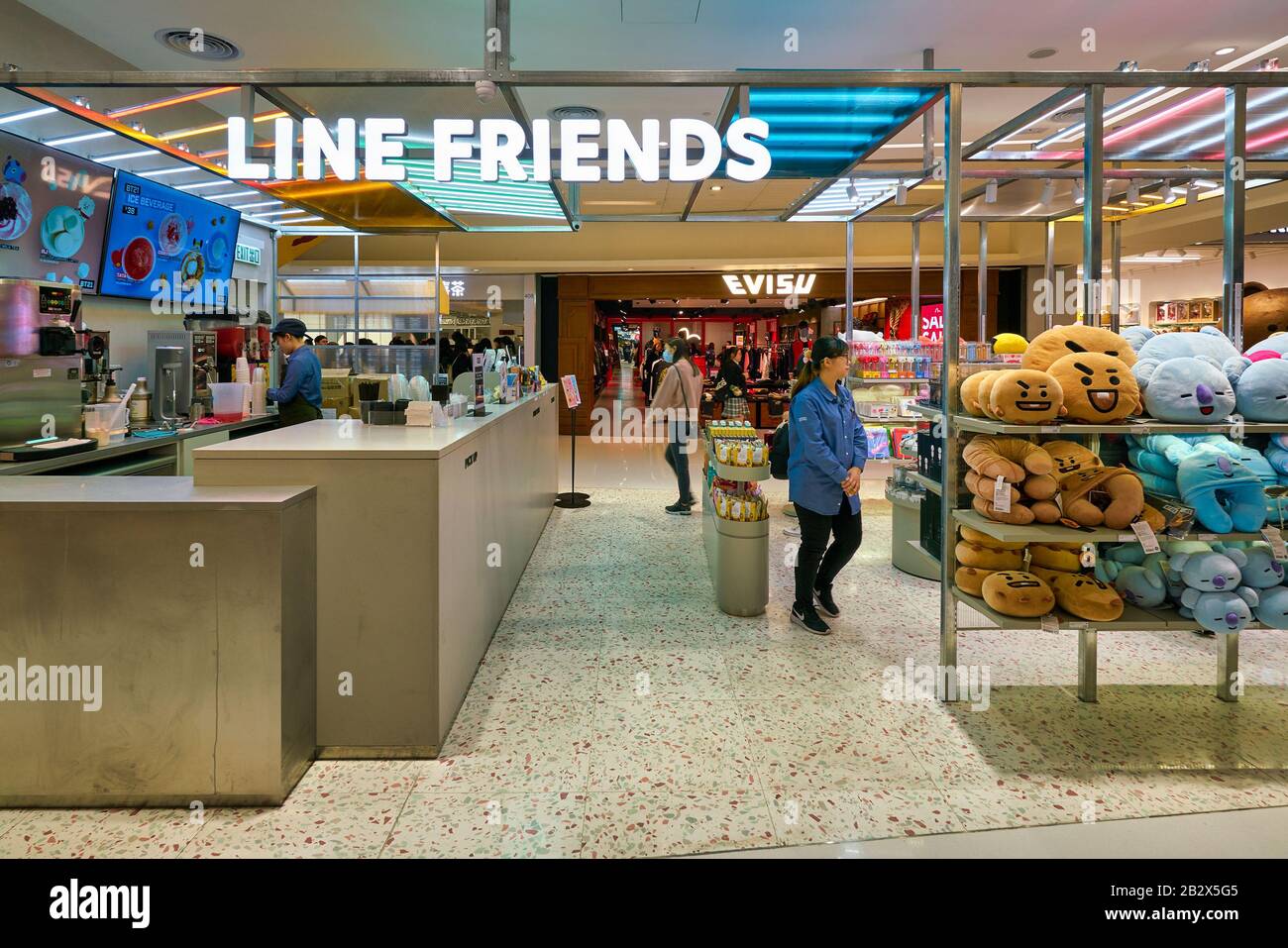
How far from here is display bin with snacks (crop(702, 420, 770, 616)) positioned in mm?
4652

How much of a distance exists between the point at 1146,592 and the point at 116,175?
24.6 feet

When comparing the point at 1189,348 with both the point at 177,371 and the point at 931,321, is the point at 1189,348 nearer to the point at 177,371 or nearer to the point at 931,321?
the point at 177,371

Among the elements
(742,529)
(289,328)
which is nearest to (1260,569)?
(742,529)

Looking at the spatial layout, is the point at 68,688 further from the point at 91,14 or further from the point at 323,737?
the point at 91,14

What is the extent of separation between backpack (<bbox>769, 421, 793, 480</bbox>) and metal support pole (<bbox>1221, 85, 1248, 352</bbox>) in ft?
7.63

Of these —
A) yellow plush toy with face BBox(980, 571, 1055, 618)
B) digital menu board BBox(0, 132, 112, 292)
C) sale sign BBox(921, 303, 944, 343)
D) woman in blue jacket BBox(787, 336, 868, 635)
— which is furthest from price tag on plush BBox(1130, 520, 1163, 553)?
sale sign BBox(921, 303, 944, 343)

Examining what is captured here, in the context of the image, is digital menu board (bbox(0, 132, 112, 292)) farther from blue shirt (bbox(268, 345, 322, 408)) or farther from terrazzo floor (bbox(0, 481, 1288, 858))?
terrazzo floor (bbox(0, 481, 1288, 858))

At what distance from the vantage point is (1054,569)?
331cm

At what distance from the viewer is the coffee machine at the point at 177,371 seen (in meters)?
6.23

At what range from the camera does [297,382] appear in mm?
6746

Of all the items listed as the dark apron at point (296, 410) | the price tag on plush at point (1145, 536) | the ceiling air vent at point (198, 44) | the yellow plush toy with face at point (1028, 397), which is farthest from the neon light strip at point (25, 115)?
the price tag on plush at point (1145, 536)

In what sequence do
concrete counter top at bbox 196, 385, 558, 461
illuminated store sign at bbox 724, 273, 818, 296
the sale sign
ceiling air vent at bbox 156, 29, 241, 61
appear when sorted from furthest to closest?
illuminated store sign at bbox 724, 273, 818, 296, the sale sign, ceiling air vent at bbox 156, 29, 241, 61, concrete counter top at bbox 196, 385, 558, 461

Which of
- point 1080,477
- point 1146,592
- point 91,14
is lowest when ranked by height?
point 1146,592
